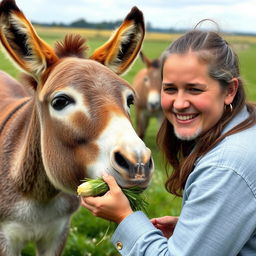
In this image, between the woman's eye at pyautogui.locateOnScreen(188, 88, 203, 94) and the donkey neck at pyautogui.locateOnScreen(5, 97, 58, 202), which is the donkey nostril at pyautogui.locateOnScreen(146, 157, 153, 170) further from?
the donkey neck at pyautogui.locateOnScreen(5, 97, 58, 202)

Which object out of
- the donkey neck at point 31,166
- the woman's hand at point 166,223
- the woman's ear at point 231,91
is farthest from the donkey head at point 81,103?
the woman's hand at point 166,223

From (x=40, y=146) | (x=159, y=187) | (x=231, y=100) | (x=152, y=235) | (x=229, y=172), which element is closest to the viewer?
(x=229, y=172)

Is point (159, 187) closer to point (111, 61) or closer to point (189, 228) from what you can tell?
point (111, 61)

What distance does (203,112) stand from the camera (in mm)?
2506

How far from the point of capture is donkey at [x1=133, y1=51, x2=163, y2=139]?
1103 cm

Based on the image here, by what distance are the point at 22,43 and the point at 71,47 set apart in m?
0.35

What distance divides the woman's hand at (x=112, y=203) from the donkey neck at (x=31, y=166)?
908 millimetres

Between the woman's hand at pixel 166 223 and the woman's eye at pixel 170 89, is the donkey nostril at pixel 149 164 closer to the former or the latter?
the woman's eye at pixel 170 89

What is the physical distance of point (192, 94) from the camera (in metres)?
2.50

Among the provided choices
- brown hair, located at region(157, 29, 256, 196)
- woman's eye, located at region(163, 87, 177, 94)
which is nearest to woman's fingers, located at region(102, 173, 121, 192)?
brown hair, located at region(157, 29, 256, 196)

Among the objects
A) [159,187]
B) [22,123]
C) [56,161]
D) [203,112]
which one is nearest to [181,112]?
[203,112]

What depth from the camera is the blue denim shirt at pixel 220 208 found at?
7.16 feet

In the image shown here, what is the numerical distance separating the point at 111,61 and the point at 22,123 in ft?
2.99

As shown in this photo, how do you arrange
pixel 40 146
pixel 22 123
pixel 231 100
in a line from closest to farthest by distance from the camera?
pixel 231 100 < pixel 40 146 < pixel 22 123
